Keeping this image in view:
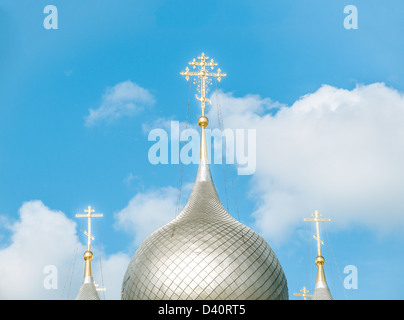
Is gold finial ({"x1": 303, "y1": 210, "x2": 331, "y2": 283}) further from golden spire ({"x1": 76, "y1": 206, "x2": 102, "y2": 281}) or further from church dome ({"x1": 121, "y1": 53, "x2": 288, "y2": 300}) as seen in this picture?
golden spire ({"x1": 76, "y1": 206, "x2": 102, "y2": 281})

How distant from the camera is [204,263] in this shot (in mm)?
34281

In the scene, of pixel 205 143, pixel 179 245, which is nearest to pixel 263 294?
pixel 179 245

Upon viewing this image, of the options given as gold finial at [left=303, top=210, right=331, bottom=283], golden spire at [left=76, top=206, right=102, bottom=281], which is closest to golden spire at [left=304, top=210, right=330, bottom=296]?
gold finial at [left=303, top=210, right=331, bottom=283]

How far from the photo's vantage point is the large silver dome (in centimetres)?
3400

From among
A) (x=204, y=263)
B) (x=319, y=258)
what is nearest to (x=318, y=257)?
(x=319, y=258)

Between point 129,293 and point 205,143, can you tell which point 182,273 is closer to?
point 129,293

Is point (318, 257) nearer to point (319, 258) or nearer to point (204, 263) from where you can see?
point (319, 258)

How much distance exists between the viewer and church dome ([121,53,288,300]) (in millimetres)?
34000

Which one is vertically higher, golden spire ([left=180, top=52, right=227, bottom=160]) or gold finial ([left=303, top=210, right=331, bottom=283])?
golden spire ([left=180, top=52, right=227, bottom=160])

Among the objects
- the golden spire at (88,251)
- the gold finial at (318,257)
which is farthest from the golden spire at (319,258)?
the golden spire at (88,251)

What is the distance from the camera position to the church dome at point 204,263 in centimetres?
3400

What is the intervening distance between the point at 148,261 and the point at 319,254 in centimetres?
564

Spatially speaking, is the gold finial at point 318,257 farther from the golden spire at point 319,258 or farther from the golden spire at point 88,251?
the golden spire at point 88,251

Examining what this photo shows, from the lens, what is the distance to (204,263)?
34.3 meters
